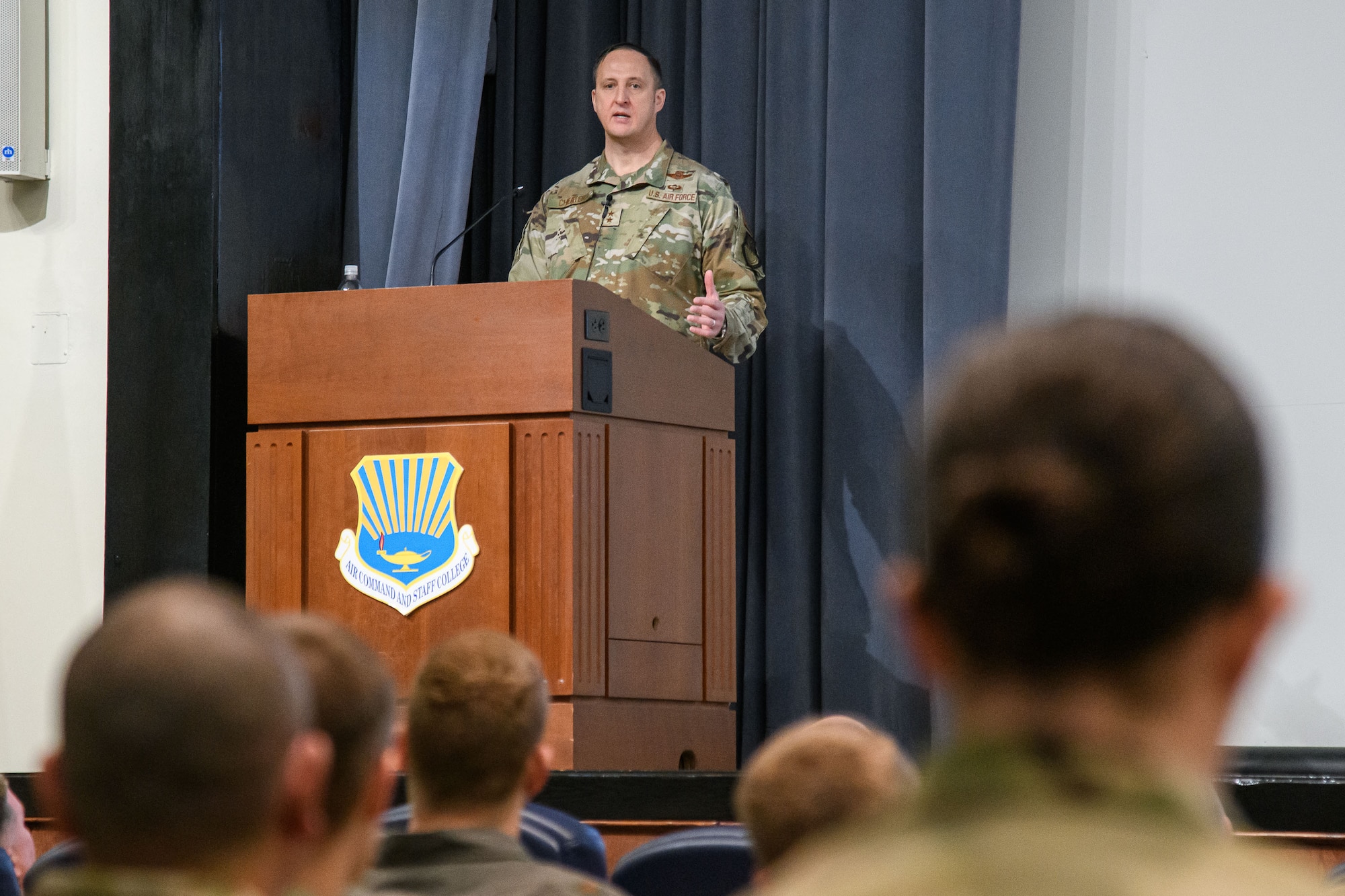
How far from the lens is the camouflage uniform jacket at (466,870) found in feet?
4.63

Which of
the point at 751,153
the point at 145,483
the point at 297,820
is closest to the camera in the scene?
the point at 297,820

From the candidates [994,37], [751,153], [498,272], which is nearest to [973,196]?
A: [994,37]

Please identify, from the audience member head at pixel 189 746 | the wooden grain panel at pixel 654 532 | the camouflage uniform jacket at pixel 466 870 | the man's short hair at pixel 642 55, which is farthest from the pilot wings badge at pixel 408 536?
the audience member head at pixel 189 746

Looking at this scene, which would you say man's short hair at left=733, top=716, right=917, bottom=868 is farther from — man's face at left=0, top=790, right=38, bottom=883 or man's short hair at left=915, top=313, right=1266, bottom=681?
man's face at left=0, top=790, right=38, bottom=883

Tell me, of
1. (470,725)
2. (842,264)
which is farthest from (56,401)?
(470,725)

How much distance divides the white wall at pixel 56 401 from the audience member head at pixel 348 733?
367cm

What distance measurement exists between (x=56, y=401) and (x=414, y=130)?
1203 mm

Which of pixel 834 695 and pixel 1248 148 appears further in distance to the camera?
pixel 834 695

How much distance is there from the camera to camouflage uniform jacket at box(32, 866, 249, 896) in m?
0.74

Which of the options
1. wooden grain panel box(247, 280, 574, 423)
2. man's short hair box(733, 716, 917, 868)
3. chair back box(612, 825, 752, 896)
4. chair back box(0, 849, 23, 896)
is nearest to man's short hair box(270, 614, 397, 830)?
man's short hair box(733, 716, 917, 868)

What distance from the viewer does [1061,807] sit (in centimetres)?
54

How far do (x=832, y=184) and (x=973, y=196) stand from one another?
1.46 ft

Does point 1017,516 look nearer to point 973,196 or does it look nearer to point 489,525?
point 489,525

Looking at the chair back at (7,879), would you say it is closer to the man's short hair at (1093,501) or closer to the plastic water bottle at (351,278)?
the man's short hair at (1093,501)
